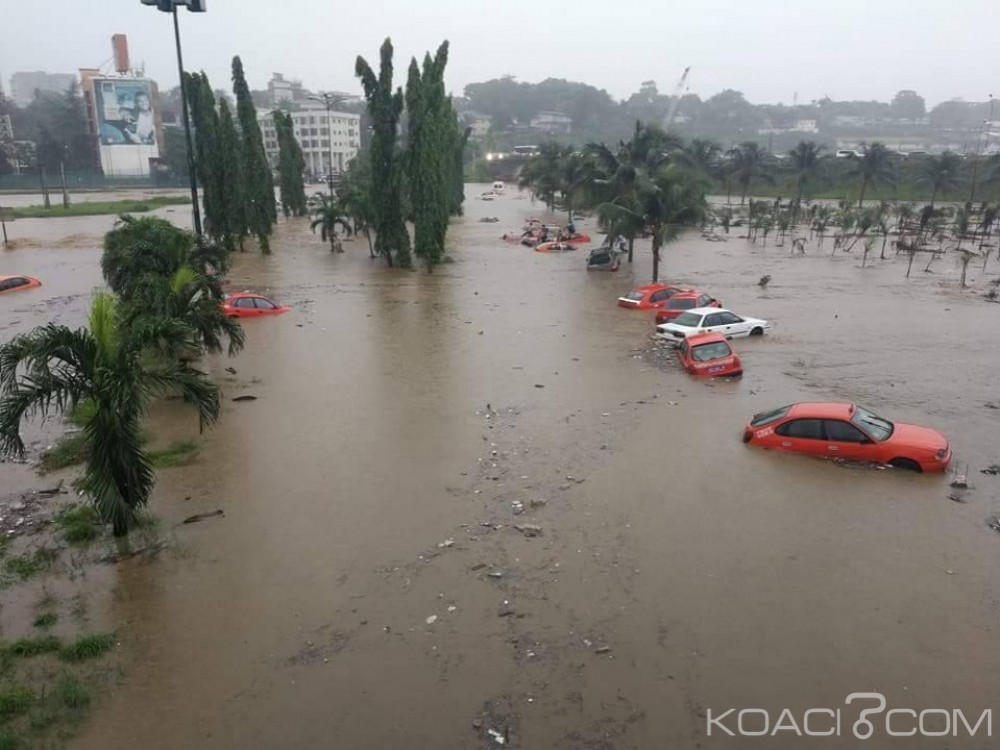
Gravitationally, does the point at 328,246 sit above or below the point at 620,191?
below

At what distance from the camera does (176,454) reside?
1363cm

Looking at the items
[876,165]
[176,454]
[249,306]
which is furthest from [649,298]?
[876,165]

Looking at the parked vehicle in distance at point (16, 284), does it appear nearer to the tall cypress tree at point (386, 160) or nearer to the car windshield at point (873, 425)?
the tall cypress tree at point (386, 160)

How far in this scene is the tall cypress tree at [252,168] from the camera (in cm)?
4275

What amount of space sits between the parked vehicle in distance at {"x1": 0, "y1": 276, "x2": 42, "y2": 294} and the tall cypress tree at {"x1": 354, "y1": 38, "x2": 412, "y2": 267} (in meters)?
15.2

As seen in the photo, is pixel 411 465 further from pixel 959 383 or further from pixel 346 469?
pixel 959 383

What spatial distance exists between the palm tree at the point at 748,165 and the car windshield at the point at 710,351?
6327cm

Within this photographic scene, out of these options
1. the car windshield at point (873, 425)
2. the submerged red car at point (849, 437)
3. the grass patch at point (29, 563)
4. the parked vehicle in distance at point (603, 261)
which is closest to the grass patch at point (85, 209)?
the parked vehicle in distance at point (603, 261)

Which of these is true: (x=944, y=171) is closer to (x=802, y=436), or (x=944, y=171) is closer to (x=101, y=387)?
(x=802, y=436)

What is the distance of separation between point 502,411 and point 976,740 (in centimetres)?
1037

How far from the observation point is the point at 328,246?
45.7 metres

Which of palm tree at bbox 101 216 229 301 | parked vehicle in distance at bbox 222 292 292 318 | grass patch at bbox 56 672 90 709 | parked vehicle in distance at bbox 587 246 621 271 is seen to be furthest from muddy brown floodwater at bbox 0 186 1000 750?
parked vehicle in distance at bbox 587 246 621 271

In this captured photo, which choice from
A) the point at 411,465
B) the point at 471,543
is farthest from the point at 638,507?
the point at 411,465

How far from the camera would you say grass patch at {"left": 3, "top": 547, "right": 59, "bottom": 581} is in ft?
31.5
